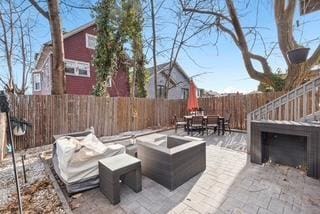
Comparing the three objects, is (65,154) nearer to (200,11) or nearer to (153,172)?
(153,172)

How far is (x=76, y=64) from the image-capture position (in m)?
12.8

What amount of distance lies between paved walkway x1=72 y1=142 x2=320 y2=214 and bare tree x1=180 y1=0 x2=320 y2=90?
5.86 m

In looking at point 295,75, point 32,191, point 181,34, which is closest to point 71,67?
point 181,34

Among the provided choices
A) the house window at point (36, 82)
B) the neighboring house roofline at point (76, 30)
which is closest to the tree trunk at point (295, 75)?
the neighboring house roofline at point (76, 30)

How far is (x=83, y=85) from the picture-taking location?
1327cm

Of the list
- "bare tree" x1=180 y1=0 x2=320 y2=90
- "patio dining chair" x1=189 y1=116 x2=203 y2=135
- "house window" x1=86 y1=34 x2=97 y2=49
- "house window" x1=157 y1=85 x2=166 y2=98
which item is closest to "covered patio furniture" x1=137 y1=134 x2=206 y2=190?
"patio dining chair" x1=189 y1=116 x2=203 y2=135

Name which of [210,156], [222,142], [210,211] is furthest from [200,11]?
[210,211]

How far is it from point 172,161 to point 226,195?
1.02 meters

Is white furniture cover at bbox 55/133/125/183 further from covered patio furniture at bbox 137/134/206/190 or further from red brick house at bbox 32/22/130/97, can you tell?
red brick house at bbox 32/22/130/97

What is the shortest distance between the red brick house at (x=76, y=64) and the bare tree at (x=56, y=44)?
16.9 feet

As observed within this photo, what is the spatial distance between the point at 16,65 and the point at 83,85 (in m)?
5.32

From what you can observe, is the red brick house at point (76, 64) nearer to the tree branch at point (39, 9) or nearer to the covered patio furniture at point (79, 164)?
the tree branch at point (39, 9)

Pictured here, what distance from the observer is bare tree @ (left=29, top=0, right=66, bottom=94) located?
20.6ft

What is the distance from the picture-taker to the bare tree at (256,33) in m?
7.56
